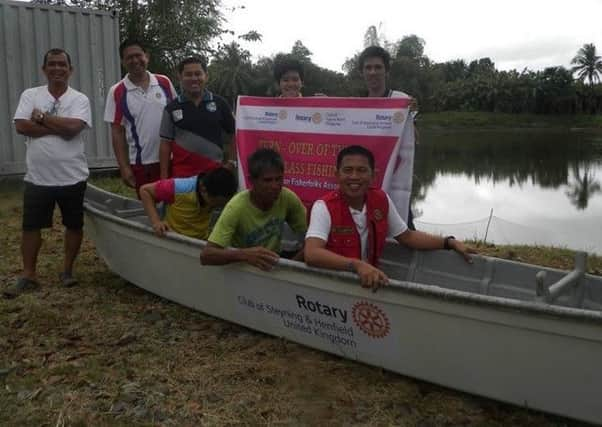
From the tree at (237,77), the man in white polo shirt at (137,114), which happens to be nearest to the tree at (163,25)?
the man in white polo shirt at (137,114)

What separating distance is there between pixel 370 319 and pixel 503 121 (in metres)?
58.6

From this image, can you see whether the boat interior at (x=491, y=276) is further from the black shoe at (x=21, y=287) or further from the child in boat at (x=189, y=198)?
the black shoe at (x=21, y=287)

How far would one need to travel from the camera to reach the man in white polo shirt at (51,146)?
452cm

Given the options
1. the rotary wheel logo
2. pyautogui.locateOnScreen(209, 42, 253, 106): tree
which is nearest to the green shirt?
the rotary wheel logo

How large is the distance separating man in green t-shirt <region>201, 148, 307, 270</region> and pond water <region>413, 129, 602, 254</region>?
4.45 metres

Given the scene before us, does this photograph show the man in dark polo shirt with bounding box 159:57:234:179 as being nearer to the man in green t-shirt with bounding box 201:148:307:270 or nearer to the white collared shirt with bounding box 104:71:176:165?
the white collared shirt with bounding box 104:71:176:165

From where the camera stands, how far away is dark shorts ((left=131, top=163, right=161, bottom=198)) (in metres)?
4.88

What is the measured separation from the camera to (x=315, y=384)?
132 inches

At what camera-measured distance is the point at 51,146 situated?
4570 millimetres

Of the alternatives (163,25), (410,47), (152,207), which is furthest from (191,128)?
(410,47)

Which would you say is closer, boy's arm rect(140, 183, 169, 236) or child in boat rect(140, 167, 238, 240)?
child in boat rect(140, 167, 238, 240)

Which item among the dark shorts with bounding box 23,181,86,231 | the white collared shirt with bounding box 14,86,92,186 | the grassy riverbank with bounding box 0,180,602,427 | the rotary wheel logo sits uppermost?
the white collared shirt with bounding box 14,86,92,186

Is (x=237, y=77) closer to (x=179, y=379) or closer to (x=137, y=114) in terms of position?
(x=137, y=114)

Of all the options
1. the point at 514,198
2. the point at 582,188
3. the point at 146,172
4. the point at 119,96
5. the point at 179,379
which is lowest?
the point at 514,198
